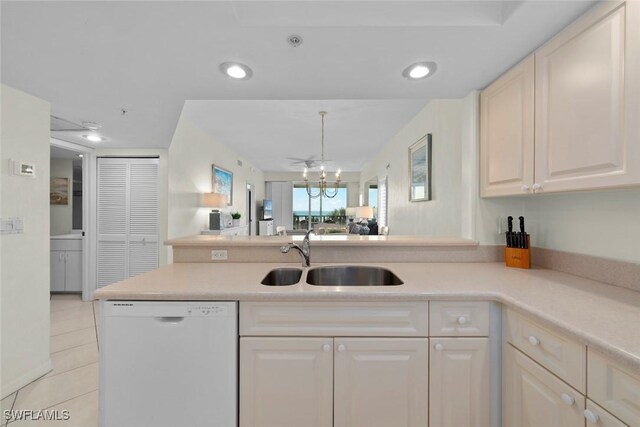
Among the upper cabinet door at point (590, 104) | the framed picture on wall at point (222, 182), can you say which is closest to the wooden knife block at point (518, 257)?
the upper cabinet door at point (590, 104)

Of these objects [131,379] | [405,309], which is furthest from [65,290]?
[405,309]

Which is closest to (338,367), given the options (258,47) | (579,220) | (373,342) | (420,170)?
(373,342)

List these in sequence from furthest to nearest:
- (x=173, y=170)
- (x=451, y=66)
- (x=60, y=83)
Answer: (x=173, y=170) → (x=60, y=83) → (x=451, y=66)

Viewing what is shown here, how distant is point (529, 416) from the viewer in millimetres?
1058

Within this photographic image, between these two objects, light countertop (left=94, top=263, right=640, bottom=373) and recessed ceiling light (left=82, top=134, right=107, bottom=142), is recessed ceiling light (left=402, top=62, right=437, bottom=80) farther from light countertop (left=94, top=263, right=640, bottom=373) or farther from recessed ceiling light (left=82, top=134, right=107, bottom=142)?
recessed ceiling light (left=82, top=134, right=107, bottom=142)

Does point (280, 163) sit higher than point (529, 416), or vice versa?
point (280, 163)

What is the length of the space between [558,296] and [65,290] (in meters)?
5.37

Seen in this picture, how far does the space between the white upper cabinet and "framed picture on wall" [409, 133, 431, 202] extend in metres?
1.43

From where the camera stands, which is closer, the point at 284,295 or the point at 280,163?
the point at 284,295

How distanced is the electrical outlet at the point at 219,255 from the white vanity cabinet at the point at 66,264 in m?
3.21

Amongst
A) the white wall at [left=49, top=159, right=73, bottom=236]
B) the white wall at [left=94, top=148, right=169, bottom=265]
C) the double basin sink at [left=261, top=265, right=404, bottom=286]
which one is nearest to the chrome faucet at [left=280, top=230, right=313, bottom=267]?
the double basin sink at [left=261, top=265, right=404, bottom=286]

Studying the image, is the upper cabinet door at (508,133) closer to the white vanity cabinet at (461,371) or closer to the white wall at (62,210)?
the white vanity cabinet at (461,371)

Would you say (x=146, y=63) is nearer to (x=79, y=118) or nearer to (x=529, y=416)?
(x=79, y=118)

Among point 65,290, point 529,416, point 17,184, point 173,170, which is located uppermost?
point 173,170
